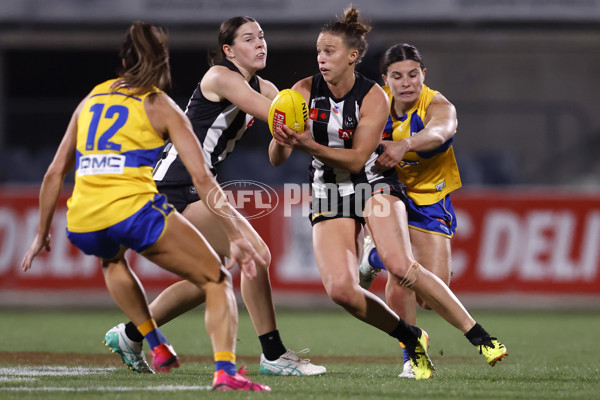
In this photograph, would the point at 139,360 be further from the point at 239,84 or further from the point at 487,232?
the point at 487,232

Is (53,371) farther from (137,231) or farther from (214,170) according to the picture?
(137,231)

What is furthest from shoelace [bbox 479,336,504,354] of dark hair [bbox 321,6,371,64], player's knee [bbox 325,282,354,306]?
dark hair [bbox 321,6,371,64]

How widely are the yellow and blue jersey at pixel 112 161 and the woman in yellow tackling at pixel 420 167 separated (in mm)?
2067

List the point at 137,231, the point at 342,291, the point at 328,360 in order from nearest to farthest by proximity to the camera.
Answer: the point at 137,231 < the point at 342,291 < the point at 328,360

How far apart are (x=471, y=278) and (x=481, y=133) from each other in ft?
15.5

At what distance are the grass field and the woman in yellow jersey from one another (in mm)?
550

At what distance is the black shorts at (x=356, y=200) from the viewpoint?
5821 mm

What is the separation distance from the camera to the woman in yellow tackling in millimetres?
6102

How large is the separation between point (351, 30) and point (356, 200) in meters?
1.12

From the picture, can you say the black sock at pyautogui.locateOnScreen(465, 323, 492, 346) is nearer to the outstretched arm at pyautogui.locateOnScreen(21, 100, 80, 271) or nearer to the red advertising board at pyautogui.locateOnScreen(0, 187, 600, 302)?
the outstretched arm at pyautogui.locateOnScreen(21, 100, 80, 271)

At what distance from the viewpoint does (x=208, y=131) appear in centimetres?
587

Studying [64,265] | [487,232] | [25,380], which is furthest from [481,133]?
[25,380]

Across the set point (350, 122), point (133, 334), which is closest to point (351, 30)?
point (350, 122)

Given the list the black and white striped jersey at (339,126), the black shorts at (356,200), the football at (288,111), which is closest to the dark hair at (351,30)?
the black and white striped jersey at (339,126)
